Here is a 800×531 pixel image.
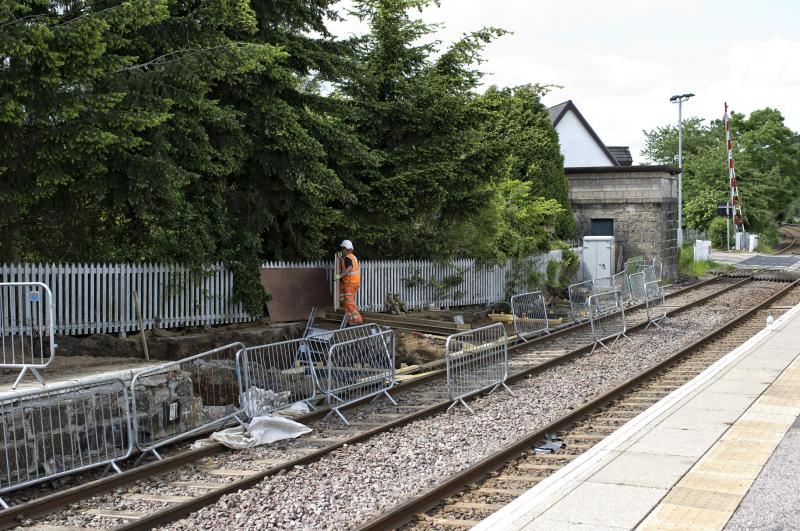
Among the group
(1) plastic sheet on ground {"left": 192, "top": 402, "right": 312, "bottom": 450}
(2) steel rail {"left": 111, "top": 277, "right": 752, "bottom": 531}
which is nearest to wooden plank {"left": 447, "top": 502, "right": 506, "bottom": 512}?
(2) steel rail {"left": 111, "top": 277, "right": 752, "bottom": 531}

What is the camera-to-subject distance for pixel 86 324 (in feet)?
50.9

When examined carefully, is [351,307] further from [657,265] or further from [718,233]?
[718,233]

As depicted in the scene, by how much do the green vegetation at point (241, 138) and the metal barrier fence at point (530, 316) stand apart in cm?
302

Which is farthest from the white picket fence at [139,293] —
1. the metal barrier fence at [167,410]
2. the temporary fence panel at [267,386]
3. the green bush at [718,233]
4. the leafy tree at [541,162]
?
the green bush at [718,233]

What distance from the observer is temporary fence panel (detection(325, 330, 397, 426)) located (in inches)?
464

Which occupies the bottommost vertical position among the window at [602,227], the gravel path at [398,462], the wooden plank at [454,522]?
the wooden plank at [454,522]

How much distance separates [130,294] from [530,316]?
9011mm

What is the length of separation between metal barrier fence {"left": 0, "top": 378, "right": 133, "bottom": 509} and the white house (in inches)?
1788

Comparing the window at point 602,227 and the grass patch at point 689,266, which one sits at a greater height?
the window at point 602,227

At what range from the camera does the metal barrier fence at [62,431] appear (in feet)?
25.9

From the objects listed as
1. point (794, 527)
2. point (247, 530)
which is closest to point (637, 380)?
point (794, 527)

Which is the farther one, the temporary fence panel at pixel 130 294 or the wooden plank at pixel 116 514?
the temporary fence panel at pixel 130 294

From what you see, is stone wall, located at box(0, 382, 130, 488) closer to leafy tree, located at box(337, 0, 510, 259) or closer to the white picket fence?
the white picket fence

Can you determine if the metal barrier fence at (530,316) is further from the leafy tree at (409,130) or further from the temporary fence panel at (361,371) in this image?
the temporary fence panel at (361,371)
